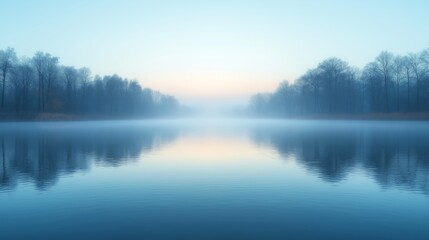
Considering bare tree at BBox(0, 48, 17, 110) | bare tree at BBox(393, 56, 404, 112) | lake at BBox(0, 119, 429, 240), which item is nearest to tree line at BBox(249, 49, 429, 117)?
bare tree at BBox(393, 56, 404, 112)

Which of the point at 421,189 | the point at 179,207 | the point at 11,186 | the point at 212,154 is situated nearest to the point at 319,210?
the point at 179,207

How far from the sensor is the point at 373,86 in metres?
97.4

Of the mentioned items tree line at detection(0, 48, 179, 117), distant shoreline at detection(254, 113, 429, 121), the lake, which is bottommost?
the lake

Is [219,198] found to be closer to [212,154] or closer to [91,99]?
[212,154]

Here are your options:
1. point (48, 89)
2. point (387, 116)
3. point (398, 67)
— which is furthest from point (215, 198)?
point (398, 67)

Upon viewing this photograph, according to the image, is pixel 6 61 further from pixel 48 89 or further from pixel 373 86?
pixel 373 86

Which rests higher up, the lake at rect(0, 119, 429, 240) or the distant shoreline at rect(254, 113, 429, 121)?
the distant shoreline at rect(254, 113, 429, 121)

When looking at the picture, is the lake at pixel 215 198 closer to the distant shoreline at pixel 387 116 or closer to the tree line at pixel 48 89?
the distant shoreline at pixel 387 116

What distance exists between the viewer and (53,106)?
86.7 meters

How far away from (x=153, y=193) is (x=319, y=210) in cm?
693

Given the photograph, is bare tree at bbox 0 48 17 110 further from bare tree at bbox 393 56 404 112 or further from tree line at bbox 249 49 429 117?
bare tree at bbox 393 56 404 112

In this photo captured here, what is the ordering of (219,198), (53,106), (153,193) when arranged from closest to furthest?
(219,198), (153,193), (53,106)

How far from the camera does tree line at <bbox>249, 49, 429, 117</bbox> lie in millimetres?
88938

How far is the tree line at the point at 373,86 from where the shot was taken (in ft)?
292
